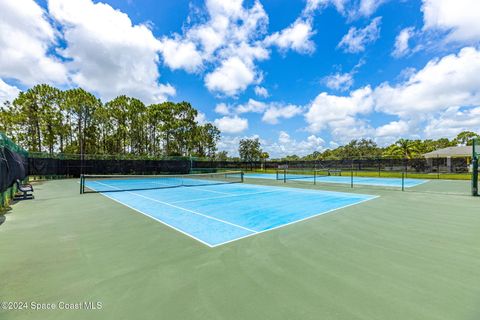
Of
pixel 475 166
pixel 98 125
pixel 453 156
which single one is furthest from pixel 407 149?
pixel 98 125

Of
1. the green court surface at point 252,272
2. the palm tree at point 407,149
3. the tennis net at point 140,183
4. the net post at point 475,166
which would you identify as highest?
the palm tree at point 407,149

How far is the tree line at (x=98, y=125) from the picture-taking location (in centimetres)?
2645

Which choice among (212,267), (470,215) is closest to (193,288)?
(212,267)

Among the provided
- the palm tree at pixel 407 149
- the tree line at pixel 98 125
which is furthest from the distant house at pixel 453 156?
the tree line at pixel 98 125

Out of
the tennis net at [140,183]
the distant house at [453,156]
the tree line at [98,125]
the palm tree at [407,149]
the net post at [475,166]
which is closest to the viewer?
the net post at [475,166]

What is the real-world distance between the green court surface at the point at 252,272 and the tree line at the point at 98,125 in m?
30.6

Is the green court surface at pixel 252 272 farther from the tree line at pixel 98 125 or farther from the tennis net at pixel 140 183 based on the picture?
the tree line at pixel 98 125

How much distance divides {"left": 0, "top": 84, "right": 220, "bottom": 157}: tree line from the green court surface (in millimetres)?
30558

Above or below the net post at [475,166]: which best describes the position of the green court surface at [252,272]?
below

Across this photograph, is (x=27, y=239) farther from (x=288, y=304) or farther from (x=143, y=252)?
(x=288, y=304)

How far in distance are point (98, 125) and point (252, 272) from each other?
38374 mm

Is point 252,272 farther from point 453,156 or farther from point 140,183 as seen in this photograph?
point 453,156

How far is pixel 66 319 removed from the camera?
203 cm

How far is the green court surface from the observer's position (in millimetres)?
2156
